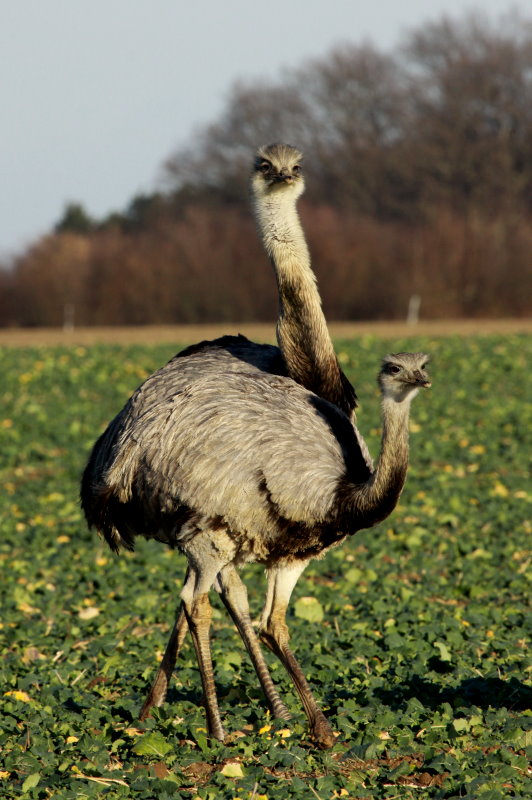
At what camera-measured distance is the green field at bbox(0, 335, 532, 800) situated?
5281mm

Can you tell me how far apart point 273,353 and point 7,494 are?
776 cm

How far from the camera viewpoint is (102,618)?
28.3 ft

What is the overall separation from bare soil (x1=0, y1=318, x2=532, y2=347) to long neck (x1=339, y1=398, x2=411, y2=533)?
73.5 feet

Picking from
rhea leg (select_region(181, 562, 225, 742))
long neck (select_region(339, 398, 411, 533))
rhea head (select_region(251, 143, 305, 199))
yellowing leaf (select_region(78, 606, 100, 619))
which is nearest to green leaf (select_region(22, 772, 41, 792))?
rhea leg (select_region(181, 562, 225, 742))

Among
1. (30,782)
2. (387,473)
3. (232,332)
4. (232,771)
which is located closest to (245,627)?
(232,771)

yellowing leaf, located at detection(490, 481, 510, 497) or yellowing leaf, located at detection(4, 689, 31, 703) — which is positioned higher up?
yellowing leaf, located at detection(490, 481, 510, 497)

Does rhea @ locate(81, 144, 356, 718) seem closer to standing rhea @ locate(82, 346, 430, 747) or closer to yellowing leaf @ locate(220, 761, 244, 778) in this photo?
standing rhea @ locate(82, 346, 430, 747)

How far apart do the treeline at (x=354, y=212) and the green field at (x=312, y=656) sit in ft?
81.1

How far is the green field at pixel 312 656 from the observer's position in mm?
5281

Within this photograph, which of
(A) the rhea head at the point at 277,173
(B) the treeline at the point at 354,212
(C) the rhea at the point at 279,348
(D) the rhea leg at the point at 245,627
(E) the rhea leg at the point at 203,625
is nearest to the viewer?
(E) the rhea leg at the point at 203,625

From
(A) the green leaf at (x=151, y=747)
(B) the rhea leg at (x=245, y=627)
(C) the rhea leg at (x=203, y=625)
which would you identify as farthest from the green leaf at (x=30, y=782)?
(B) the rhea leg at (x=245, y=627)

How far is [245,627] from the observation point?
6.03 m

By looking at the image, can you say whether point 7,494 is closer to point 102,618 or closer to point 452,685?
point 102,618

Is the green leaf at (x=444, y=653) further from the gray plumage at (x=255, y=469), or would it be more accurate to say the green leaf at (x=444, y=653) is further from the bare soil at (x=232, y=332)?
the bare soil at (x=232, y=332)
